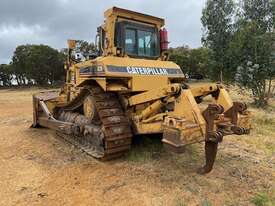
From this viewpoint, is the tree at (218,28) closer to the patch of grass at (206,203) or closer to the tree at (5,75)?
the patch of grass at (206,203)

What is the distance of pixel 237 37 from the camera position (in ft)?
49.1

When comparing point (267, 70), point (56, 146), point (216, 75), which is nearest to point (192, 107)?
point (56, 146)

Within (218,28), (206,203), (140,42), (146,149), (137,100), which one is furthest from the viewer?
(218,28)

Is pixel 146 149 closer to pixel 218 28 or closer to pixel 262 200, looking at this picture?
pixel 262 200

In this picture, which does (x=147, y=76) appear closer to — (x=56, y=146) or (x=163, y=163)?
(x=163, y=163)

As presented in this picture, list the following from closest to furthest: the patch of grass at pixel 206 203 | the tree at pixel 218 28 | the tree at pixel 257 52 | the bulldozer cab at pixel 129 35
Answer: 1. the patch of grass at pixel 206 203
2. the bulldozer cab at pixel 129 35
3. the tree at pixel 257 52
4. the tree at pixel 218 28

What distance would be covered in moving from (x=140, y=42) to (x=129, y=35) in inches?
12.2

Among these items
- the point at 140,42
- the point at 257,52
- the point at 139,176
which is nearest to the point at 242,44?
the point at 257,52

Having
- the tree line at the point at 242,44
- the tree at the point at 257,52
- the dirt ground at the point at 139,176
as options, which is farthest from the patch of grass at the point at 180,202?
the tree at the point at 257,52

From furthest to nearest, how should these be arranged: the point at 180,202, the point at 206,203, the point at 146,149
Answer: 1. the point at 146,149
2. the point at 180,202
3. the point at 206,203

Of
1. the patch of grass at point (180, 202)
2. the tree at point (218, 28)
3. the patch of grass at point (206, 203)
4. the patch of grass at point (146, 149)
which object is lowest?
the patch of grass at point (180, 202)

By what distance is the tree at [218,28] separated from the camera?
17000mm

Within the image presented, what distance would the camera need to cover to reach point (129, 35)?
691 centimetres

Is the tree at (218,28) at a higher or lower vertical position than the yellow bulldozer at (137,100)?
higher
